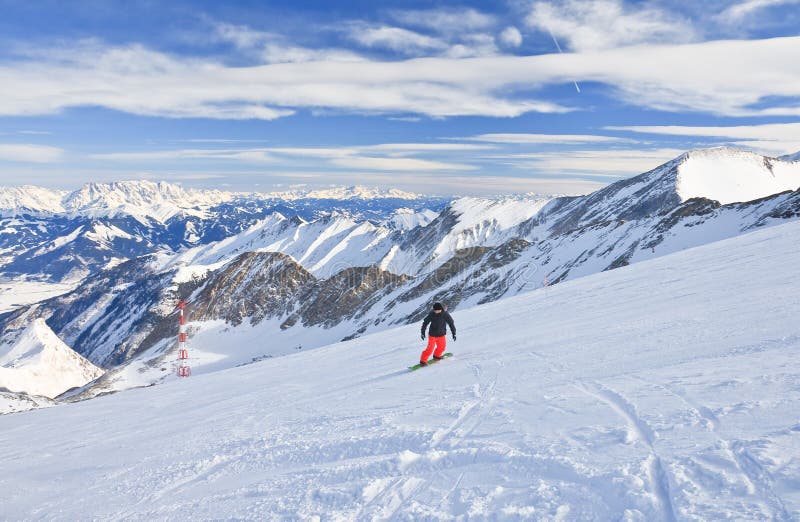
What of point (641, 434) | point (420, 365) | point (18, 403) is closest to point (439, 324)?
point (420, 365)

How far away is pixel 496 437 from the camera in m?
7.20

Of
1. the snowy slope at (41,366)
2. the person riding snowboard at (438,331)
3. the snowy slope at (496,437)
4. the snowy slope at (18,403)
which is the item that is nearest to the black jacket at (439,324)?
the person riding snowboard at (438,331)

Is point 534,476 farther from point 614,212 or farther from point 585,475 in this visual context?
point 614,212

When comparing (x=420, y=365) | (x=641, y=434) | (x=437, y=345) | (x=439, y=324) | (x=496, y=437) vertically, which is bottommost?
(x=420, y=365)

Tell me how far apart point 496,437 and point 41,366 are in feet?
661

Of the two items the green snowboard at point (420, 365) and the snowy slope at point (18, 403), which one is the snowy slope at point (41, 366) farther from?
the green snowboard at point (420, 365)

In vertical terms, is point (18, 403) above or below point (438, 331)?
below

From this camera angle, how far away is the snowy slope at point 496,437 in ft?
17.4

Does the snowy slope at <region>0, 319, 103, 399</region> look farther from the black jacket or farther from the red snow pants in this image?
the black jacket

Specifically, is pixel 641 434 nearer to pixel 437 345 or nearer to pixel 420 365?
pixel 420 365

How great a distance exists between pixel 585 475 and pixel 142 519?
21.0 ft

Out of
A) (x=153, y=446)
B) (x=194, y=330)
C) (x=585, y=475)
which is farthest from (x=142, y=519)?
(x=194, y=330)

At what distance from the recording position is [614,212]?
196 meters

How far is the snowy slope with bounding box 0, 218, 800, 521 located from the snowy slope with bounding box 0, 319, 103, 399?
173m
